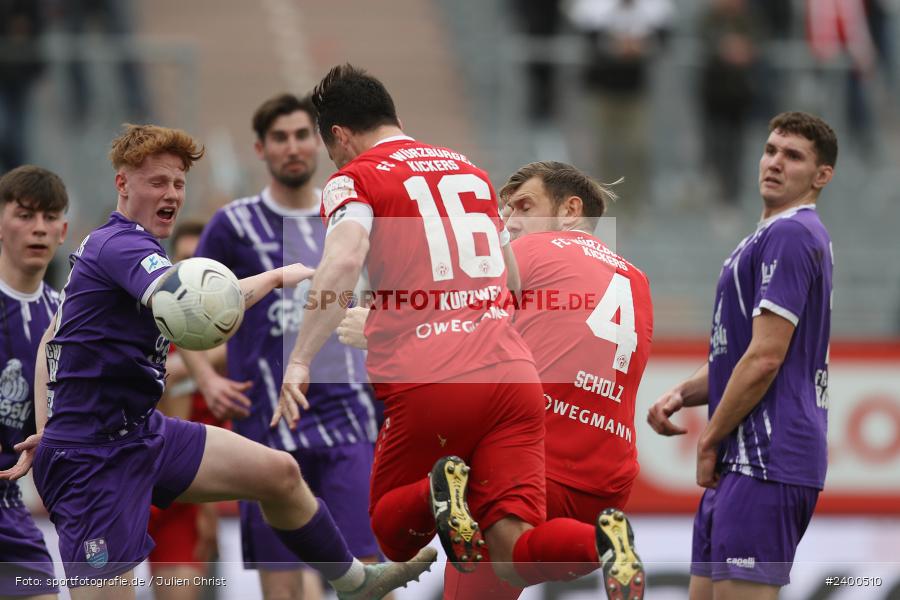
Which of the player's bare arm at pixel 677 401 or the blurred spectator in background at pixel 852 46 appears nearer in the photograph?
the player's bare arm at pixel 677 401

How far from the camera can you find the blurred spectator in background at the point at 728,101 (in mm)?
14477

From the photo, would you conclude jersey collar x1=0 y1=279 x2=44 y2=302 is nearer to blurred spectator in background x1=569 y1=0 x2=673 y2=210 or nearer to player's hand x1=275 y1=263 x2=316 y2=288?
player's hand x1=275 y1=263 x2=316 y2=288

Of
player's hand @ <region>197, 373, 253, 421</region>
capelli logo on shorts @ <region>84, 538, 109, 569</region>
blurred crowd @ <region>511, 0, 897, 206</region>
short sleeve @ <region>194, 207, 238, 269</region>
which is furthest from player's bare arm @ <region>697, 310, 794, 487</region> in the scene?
blurred crowd @ <region>511, 0, 897, 206</region>

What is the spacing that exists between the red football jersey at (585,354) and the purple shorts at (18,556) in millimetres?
2752

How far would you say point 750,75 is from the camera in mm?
14750

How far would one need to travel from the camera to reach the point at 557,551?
585 cm

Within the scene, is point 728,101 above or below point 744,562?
above

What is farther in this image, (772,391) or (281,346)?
(281,346)

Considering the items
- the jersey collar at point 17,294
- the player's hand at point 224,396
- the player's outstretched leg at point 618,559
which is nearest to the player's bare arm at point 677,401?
the player's outstretched leg at point 618,559

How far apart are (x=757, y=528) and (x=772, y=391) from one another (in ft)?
2.16

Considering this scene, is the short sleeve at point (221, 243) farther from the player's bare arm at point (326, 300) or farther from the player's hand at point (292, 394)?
the player's hand at point (292, 394)

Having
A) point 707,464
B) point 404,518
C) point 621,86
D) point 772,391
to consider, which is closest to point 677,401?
point 707,464

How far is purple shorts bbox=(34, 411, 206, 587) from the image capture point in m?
6.26

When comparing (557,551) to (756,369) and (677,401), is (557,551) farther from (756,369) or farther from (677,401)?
(677,401)
